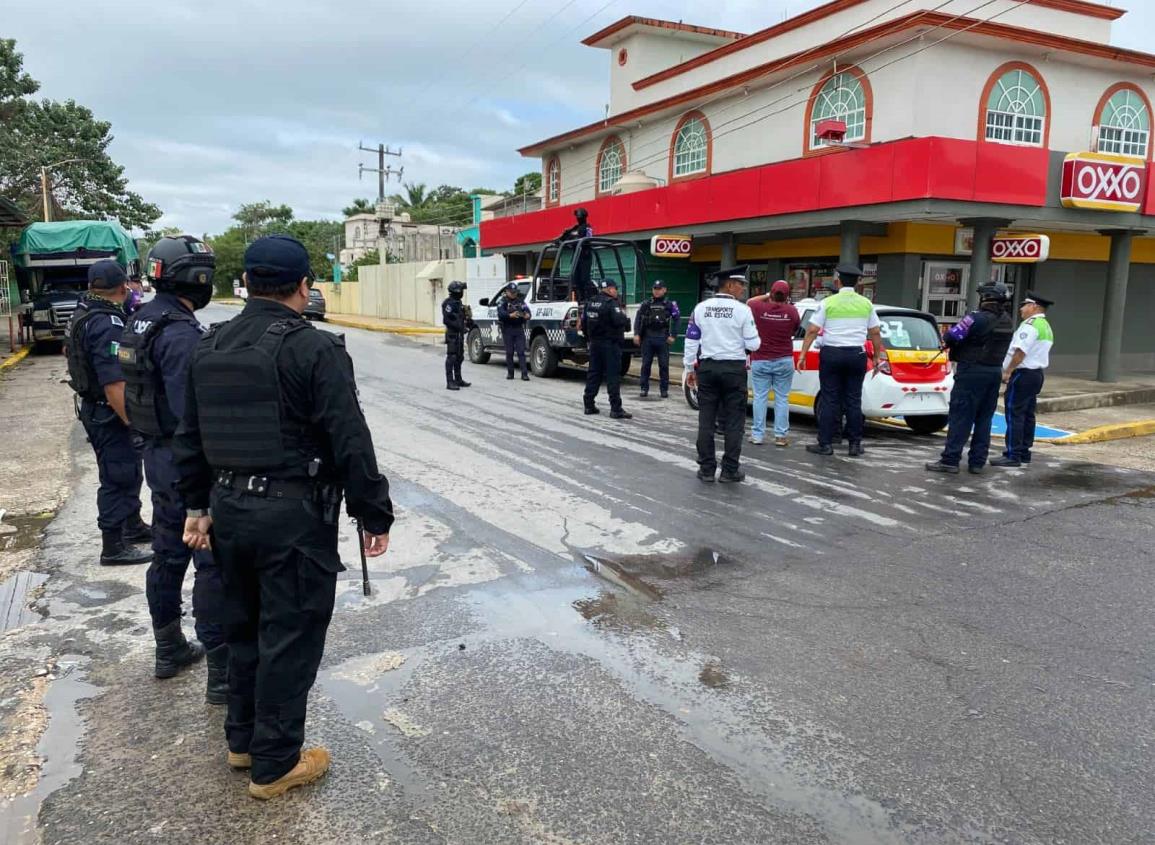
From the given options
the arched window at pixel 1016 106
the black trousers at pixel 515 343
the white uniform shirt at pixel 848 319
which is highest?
the arched window at pixel 1016 106

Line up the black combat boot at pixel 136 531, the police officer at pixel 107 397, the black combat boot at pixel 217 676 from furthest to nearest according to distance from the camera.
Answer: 1. the black combat boot at pixel 136 531
2. the police officer at pixel 107 397
3. the black combat boot at pixel 217 676

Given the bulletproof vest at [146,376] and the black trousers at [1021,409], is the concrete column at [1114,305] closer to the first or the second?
the black trousers at [1021,409]

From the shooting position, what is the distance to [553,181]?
1097 inches

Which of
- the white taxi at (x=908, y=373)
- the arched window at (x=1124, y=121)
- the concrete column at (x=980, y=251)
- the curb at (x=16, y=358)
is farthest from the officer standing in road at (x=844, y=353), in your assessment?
the curb at (x=16, y=358)

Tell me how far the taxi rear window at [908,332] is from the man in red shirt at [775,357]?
1.23m

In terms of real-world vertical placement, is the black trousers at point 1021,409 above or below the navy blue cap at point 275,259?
below

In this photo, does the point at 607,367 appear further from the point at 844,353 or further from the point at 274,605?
Result: the point at 274,605

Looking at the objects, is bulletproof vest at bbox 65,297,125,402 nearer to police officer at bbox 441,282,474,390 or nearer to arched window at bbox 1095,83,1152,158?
police officer at bbox 441,282,474,390

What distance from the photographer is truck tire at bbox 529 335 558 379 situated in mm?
15641

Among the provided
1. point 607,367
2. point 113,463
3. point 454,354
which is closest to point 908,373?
point 607,367

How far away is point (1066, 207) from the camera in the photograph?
1380 cm

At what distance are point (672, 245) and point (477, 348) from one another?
15.9 ft

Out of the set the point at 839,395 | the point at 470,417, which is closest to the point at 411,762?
the point at 839,395

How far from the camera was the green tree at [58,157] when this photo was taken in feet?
108
